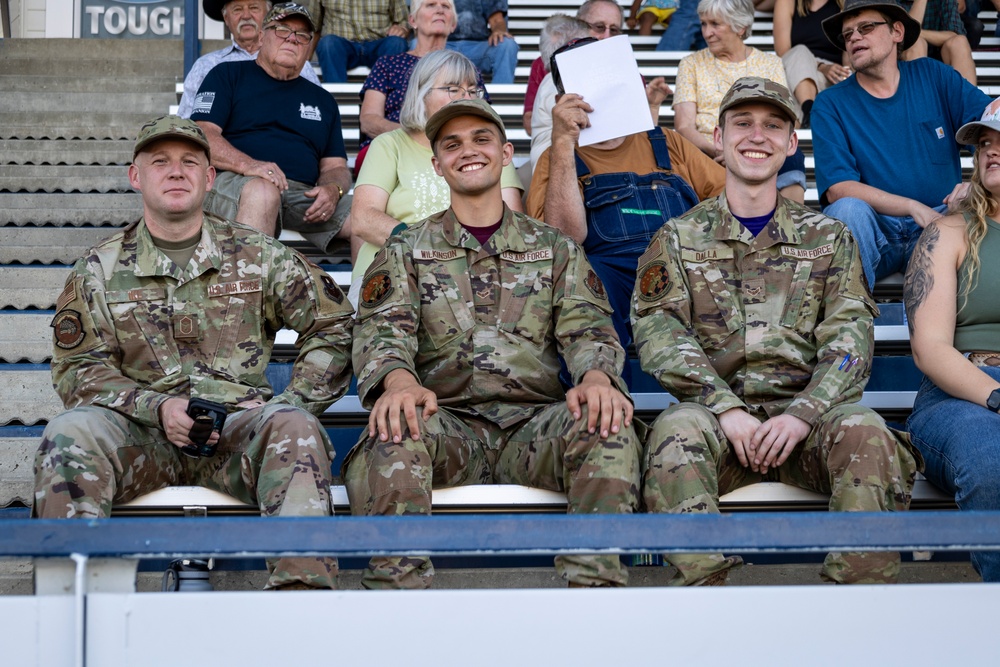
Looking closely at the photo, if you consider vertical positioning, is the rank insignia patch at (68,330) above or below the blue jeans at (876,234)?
below

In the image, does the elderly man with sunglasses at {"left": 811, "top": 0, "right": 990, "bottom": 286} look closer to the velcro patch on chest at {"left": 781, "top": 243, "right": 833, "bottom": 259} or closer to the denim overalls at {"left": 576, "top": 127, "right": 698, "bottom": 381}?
the denim overalls at {"left": 576, "top": 127, "right": 698, "bottom": 381}

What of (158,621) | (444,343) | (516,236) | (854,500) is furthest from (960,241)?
(158,621)

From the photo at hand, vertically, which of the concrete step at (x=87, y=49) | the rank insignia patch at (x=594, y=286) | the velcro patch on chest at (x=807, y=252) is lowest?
the rank insignia patch at (x=594, y=286)

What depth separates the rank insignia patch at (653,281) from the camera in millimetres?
2801

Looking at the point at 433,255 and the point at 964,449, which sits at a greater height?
the point at 433,255

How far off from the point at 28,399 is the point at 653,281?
67.0 inches

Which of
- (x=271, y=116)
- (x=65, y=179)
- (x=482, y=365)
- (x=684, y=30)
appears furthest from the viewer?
(x=684, y=30)

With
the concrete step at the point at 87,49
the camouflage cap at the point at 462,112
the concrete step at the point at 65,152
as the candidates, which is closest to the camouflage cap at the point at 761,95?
the camouflage cap at the point at 462,112

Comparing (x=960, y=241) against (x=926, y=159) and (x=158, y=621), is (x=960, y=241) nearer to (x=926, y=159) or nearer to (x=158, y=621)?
(x=926, y=159)

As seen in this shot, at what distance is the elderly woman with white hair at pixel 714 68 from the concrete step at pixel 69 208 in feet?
6.41

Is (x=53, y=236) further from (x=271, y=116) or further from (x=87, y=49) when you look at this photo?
(x=87, y=49)

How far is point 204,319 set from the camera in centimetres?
279

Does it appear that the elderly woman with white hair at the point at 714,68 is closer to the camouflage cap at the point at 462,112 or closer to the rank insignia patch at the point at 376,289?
the camouflage cap at the point at 462,112

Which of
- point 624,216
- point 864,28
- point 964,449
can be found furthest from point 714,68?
point 964,449
